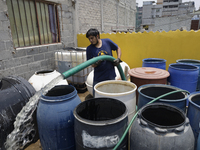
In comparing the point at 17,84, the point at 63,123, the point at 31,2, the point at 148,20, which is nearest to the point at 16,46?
the point at 31,2

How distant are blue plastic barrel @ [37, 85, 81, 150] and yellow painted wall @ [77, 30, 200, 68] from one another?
482cm

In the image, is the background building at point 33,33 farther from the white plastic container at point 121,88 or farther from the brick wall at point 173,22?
the brick wall at point 173,22

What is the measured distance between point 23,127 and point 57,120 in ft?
3.71

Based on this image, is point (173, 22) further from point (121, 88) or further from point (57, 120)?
point (57, 120)

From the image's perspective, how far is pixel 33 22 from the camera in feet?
16.1

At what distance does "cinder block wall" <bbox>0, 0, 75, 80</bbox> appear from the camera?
3.97 meters

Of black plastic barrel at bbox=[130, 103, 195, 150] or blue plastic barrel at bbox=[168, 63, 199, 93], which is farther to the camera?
blue plastic barrel at bbox=[168, 63, 199, 93]

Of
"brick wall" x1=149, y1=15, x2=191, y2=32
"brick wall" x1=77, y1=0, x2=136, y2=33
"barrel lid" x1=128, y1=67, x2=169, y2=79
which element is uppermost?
"brick wall" x1=149, y1=15, x2=191, y2=32

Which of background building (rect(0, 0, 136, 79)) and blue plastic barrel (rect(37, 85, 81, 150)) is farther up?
background building (rect(0, 0, 136, 79))

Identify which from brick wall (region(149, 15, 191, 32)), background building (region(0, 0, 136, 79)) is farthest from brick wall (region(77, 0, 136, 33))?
brick wall (region(149, 15, 191, 32))

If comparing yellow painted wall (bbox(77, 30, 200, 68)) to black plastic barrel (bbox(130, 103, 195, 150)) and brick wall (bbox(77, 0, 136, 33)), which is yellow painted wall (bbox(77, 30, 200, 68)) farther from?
black plastic barrel (bbox(130, 103, 195, 150))

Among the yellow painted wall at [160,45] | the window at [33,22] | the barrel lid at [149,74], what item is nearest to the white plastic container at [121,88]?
the barrel lid at [149,74]

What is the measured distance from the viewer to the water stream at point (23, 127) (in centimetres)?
252

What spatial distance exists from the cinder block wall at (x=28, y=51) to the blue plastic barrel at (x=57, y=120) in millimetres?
2762
